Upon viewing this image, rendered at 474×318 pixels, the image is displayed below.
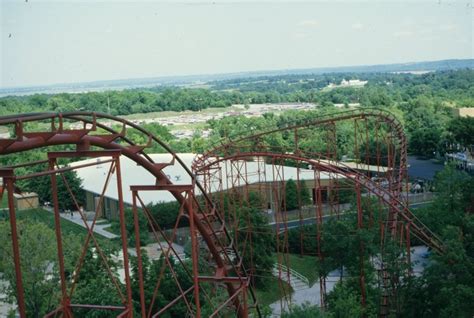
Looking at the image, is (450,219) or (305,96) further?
(305,96)

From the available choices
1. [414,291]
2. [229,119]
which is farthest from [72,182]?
[229,119]

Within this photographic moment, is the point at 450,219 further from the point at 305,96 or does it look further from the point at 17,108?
the point at 305,96

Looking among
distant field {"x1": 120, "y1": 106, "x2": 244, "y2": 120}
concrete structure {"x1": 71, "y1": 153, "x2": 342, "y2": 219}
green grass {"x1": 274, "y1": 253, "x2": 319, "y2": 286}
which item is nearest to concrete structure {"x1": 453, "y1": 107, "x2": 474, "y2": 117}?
concrete structure {"x1": 71, "y1": 153, "x2": 342, "y2": 219}

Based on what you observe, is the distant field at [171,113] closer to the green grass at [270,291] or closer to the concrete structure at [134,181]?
the concrete structure at [134,181]

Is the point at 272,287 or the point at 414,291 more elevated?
the point at 414,291

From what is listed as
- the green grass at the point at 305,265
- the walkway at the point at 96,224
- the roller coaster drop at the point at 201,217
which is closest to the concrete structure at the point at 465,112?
the roller coaster drop at the point at 201,217
